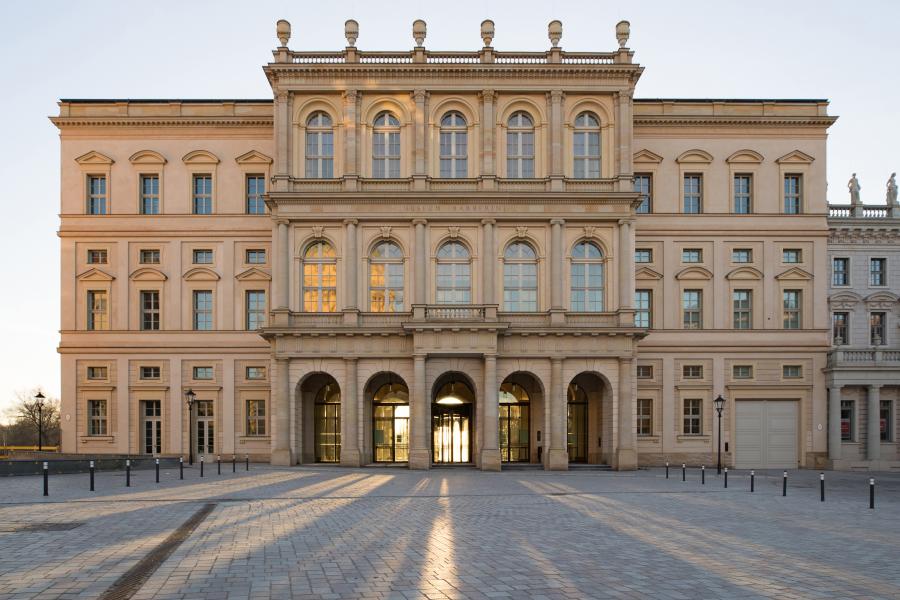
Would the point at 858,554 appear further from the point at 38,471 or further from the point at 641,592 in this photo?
the point at 38,471

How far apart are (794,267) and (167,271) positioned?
35904 mm

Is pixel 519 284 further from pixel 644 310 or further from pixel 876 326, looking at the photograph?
pixel 876 326

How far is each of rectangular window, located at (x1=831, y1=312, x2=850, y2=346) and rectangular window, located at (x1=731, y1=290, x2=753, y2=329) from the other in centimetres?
577

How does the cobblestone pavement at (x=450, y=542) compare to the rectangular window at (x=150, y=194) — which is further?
the rectangular window at (x=150, y=194)

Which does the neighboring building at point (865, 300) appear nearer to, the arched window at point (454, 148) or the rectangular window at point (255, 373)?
the arched window at point (454, 148)

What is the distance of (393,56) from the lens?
4072 cm

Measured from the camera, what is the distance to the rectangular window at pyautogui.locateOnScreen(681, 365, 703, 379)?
43.4 meters

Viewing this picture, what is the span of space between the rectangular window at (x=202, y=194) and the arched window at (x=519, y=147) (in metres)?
17.4

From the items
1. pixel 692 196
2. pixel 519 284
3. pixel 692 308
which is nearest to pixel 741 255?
pixel 692 308

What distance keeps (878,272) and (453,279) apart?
26.4 meters

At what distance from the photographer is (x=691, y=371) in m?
43.5

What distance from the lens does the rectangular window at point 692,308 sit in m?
43.8

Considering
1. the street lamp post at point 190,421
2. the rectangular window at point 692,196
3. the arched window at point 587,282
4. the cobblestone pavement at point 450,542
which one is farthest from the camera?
the rectangular window at point 692,196

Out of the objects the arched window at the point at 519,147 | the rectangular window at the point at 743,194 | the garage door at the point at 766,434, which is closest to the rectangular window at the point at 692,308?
the garage door at the point at 766,434
